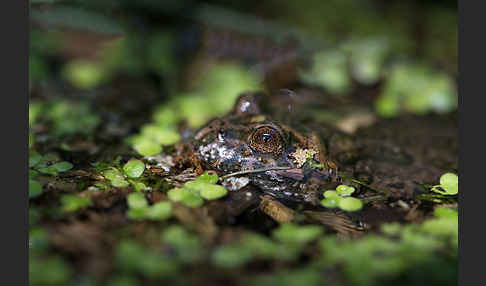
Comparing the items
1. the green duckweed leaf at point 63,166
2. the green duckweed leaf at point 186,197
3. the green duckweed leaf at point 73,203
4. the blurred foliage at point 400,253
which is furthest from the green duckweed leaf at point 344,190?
the green duckweed leaf at point 63,166

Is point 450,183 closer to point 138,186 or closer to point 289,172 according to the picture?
point 289,172

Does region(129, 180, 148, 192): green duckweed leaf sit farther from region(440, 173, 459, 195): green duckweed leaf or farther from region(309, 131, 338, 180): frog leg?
region(440, 173, 459, 195): green duckweed leaf

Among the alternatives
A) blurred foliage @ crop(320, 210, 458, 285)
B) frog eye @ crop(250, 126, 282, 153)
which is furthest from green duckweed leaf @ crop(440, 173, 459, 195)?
frog eye @ crop(250, 126, 282, 153)

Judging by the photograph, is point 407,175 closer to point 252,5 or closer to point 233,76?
point 233,76

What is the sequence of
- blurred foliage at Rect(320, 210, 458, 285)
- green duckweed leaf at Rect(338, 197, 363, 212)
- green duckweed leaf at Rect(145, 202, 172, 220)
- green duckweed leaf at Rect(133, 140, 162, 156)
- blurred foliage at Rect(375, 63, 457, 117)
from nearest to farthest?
blurred foliage at Rect(320, 210, 458, 285), green duckweed leaf at Rect(145, 202, 172, 220), green duckweed leaf at Rect(338, 197, 363, 212), green duckweed leaf at Rect(133, 140, 162, 156), blurred foliage at Rect(375, 63, 457, 117)

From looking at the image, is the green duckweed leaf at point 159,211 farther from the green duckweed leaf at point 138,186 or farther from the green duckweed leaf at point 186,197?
the green duckweed leaf at point 138,186

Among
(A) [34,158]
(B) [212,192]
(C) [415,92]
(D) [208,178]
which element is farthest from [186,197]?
(C) [415,92]
